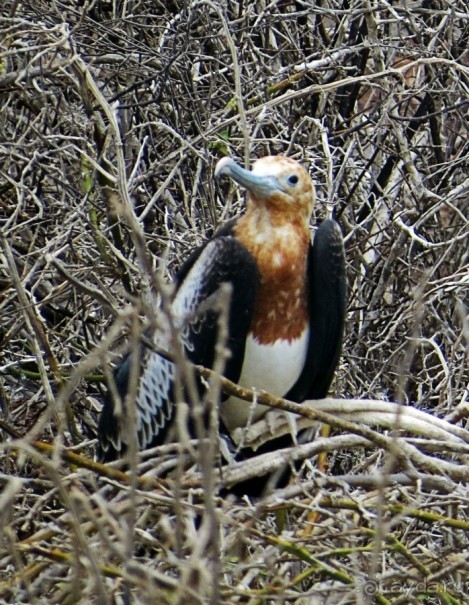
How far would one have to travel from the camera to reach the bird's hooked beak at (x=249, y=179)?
299 cm

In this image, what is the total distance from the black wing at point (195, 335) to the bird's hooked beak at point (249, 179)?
0.12 meters

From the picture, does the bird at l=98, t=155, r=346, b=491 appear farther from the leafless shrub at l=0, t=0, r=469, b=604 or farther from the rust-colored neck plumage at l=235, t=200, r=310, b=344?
the leafless shrub at l=0, t=0, r=469, b=604

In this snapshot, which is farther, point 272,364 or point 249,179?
point 272,364

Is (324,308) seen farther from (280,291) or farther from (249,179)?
(249,179)

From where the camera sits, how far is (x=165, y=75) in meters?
3.47

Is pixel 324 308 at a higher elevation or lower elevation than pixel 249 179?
lower

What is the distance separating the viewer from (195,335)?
10.5 feet

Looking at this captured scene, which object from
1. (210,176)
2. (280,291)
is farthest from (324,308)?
(210,176)

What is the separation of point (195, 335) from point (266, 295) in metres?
0.19

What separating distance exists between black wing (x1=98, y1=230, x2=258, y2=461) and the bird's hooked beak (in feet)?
0.40

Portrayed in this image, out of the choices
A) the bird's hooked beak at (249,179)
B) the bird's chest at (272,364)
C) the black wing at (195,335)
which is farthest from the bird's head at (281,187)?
the bird's chest at (272,364)

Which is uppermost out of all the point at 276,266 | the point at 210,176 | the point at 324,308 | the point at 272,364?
the point at 210,176

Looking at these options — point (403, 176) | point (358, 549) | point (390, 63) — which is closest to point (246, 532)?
point (358, 549)

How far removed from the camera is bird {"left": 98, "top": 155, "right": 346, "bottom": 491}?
312 centimetres
